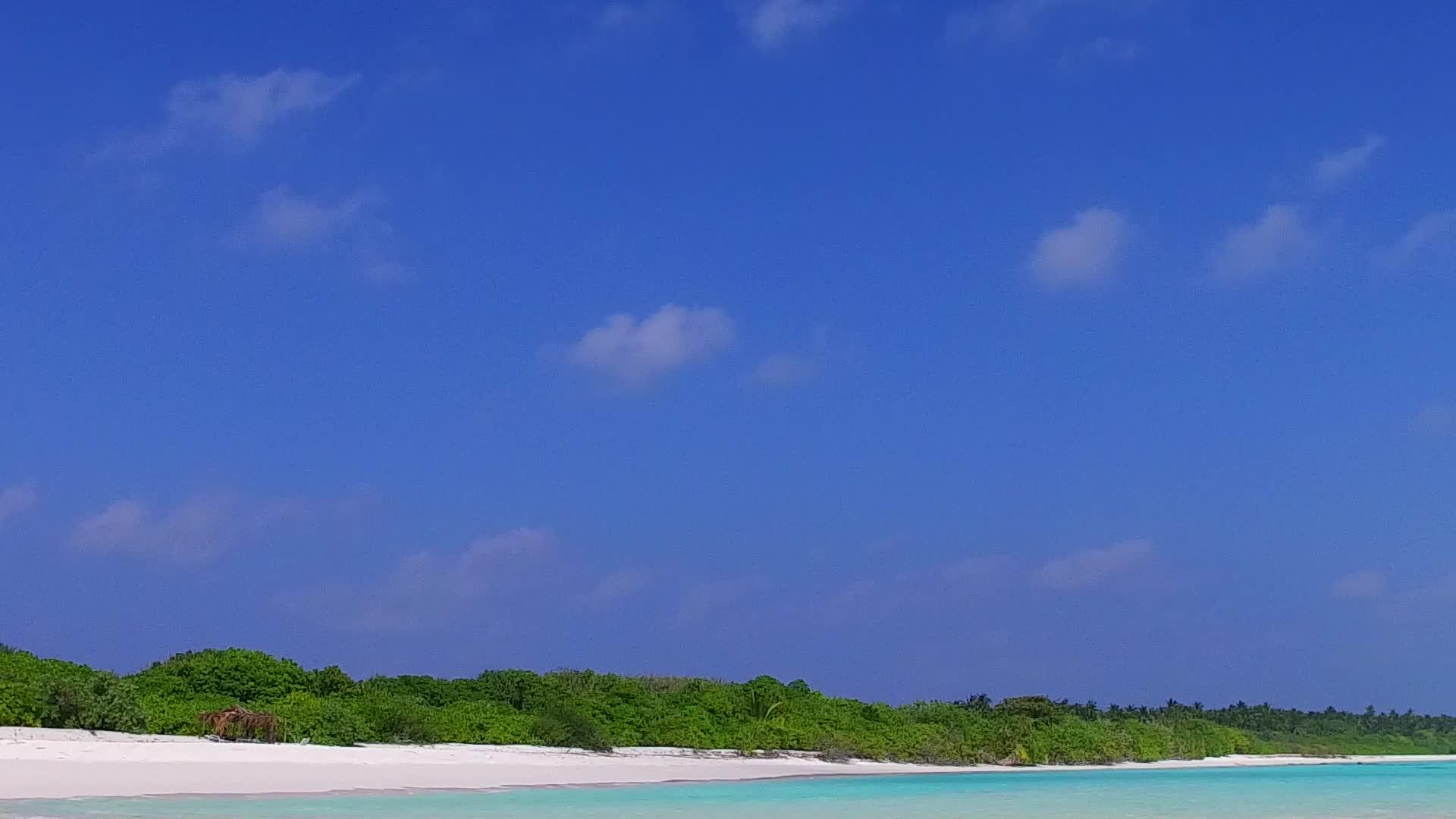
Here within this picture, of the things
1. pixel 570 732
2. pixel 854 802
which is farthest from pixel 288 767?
pixel 570 732

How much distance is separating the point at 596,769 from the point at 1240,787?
1427 centimetres

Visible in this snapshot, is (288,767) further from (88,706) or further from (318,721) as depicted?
(88,706)

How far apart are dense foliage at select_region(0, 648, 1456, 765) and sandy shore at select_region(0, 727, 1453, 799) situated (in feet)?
3.56

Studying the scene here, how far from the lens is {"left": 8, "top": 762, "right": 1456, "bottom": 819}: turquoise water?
1606 centimetres

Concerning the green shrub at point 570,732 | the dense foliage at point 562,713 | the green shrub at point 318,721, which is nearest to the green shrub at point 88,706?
the dense foliage at point 562,713

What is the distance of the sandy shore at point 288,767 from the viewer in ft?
60.9

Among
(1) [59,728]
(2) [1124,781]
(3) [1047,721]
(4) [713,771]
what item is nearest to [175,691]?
(1) [59,728]

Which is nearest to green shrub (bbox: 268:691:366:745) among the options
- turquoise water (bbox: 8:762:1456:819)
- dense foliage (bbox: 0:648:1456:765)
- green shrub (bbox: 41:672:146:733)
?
dense foliage (bbox: 0:648:1456:765)

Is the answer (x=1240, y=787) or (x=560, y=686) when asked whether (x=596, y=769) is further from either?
(x=1240, y=787)

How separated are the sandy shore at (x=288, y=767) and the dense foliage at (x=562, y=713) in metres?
1.09

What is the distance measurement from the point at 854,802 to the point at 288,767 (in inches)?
356

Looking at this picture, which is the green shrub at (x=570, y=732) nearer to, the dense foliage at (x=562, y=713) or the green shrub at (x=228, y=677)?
the dense foliage at (x=562, y=713)

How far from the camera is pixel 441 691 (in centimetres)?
3859

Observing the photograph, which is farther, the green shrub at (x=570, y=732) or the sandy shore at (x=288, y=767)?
the green shrub at (x=570, y=732)
